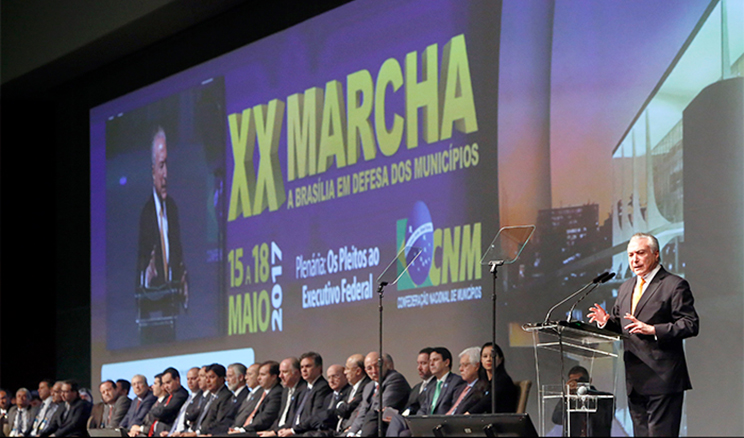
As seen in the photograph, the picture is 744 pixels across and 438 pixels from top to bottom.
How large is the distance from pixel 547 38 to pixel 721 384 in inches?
106

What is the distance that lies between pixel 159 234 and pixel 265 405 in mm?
3377

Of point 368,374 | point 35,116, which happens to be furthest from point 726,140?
point 35,116

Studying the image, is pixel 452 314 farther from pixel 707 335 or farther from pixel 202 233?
pixel 202 233

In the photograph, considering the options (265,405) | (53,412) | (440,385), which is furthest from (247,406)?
(53,412)

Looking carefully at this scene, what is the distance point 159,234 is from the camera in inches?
424

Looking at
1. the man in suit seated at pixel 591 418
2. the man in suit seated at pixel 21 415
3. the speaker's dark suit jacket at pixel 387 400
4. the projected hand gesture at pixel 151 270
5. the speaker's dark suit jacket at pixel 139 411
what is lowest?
the man in suit seated at pixel 21 415

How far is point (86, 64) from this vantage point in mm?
12312

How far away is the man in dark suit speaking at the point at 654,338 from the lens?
445cm

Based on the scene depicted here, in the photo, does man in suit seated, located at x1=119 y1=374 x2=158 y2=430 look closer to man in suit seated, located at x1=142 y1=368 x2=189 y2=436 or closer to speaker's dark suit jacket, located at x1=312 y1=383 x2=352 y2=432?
man in suit seated, located at x1=142 y1=368 x2=189 y2=436

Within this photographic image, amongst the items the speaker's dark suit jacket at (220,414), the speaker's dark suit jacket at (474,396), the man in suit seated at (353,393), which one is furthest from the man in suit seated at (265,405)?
the speaker's dark suit jacket at (474,396)

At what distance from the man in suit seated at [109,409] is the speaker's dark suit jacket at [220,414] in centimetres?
169

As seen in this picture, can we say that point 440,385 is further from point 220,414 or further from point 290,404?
point 220,414

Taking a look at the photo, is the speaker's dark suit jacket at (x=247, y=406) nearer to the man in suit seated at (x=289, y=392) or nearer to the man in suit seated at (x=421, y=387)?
the man in suit seated at (x=289, y=392)

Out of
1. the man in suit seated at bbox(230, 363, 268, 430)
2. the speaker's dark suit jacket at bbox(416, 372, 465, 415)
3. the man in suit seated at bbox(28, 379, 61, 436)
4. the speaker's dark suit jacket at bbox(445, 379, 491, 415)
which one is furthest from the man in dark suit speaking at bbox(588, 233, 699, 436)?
the man in suit seated at bbox(28, 379, 61, 436)
